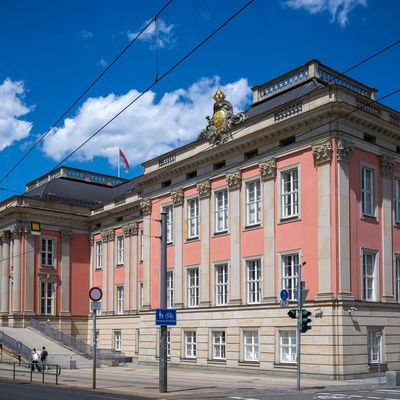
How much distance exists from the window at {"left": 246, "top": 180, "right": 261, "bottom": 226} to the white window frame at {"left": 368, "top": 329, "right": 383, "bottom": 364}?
8.65 m

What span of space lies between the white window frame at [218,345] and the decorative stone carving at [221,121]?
1119cm

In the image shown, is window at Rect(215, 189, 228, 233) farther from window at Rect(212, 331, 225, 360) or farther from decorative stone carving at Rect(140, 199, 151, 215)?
decorative stone carving at Rect(140, 199, 151, 215)

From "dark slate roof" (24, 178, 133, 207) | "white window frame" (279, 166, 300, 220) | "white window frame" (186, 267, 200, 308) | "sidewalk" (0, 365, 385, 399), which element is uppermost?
"dark slate roof" (24, 178, 133, 207)

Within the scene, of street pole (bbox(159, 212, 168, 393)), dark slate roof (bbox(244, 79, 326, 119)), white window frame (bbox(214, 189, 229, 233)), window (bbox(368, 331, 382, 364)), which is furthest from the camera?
white window frame (bbox(214, 189, 229, 233))

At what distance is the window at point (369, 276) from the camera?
34250 mm

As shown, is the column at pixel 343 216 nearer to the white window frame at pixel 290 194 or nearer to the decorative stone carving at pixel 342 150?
the decorative stone carving at pixel 342 150

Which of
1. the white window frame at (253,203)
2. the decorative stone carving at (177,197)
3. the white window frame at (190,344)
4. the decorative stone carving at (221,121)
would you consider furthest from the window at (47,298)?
the white window frame at (253,203)

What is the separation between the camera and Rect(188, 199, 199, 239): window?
42.8 meters

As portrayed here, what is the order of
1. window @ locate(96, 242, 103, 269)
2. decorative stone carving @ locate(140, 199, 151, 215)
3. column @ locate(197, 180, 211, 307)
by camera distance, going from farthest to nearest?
window @ locate(96, 242, 103, 269) → decorative stone carving @ locate(140, 199, 151, 215) → column @ locate(197, 180, 211, 307)

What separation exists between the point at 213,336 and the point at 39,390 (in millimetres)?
15406

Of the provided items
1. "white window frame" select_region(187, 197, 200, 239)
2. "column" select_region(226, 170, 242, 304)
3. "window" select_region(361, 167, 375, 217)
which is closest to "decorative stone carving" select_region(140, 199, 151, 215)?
"white window frame" select_region(187, 197, 200, 239)

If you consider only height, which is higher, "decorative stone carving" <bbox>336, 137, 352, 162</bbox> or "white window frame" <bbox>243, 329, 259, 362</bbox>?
"decorative stone carving" <bbox>336, 137, 352, 162</bbox>

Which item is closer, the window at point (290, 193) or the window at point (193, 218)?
the window at point (290, 193)

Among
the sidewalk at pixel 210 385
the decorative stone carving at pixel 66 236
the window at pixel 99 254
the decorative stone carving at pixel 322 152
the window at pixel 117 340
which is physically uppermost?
the decorative stone carving at pixel 322 152
